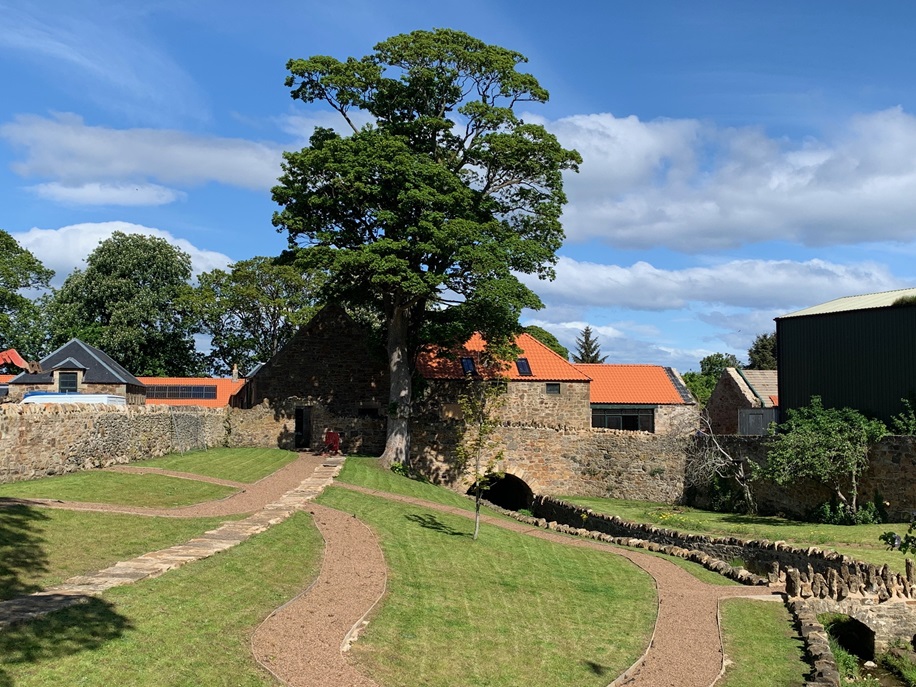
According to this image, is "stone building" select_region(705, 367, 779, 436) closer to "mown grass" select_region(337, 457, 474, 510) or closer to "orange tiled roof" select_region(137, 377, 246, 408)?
"mown grass" select_region(337, 457, 474, 510)

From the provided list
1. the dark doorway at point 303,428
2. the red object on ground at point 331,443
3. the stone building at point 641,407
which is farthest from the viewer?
the stone building at point 641,407

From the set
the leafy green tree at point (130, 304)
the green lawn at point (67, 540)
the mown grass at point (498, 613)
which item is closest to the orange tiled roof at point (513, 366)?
the mown grass at point (498, 613)

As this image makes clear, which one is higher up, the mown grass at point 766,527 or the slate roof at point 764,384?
the slate roof at point 764,384

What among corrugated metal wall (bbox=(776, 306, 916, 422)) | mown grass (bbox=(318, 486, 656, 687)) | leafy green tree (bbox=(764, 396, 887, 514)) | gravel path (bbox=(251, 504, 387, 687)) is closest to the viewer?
gravel path (bbox=(251, 504, 387, 687))

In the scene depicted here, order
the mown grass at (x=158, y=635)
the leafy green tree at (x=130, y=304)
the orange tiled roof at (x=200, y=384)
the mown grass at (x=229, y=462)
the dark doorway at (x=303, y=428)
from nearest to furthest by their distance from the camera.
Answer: the mown grass at (x=158, y=635) < the mown grass at (x=229, y=462) < the dark doorway at (x=303, y=428) < the orange tiled roof at (x=200, y=384) < the leafy green tree at (x=130, y=304)

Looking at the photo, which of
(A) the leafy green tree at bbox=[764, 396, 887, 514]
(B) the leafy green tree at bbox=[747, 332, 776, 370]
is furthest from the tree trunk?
(B) the leafy green tree at bbox=[747, 332, 776, 370]

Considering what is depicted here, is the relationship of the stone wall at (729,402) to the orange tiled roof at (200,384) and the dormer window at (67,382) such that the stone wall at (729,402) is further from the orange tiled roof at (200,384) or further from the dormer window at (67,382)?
the dormer window at (67,382)

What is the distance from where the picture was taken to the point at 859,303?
1203 inches

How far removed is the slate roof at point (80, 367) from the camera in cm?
3797

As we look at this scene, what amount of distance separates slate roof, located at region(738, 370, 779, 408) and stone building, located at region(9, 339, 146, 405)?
33.4 meters

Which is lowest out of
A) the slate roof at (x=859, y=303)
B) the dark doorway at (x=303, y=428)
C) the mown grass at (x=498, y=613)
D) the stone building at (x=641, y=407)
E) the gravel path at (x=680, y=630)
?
the gravel path at (x=680, y=630)

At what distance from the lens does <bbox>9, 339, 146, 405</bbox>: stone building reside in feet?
124

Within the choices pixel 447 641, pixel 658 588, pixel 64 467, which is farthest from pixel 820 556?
pixel 64 467

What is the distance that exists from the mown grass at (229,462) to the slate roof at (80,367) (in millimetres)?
9181
